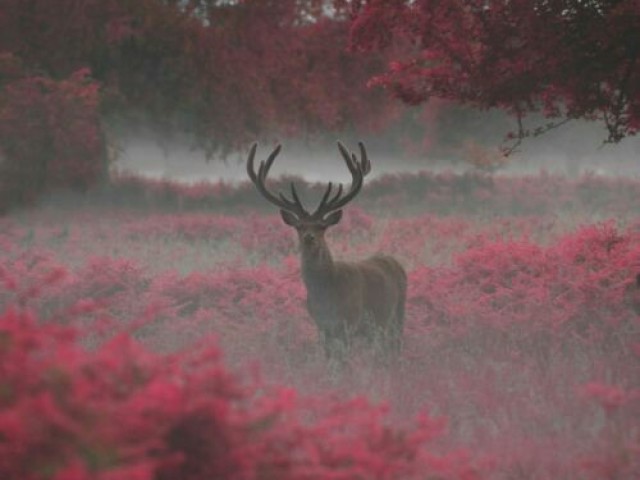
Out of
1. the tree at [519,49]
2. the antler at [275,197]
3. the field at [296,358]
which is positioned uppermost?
the tree at [519,49]

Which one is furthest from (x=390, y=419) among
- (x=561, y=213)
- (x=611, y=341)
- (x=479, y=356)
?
(x=561, y=213)

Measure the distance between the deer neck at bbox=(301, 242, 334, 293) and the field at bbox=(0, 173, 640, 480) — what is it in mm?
603

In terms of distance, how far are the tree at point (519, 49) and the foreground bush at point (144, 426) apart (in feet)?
17.0

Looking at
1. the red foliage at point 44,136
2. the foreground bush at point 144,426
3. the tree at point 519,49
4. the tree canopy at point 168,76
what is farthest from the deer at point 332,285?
the red foliage at point 44,136

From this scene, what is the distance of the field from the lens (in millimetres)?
2818

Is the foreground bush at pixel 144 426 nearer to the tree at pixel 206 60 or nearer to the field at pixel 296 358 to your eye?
the field at pixel 296 358

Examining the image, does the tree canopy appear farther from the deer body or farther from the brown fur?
the brown fur

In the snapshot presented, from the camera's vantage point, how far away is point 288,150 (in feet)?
184

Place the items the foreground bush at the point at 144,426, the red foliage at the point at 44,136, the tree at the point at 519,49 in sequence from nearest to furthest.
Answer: the foreground bush at the point at 144,426
the tree at the point at 519,49
the red foliage at the point at 44,136

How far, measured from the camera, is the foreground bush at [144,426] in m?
2.60

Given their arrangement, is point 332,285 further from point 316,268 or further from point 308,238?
point 308,238

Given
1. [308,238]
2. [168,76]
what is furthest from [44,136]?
[308,238]

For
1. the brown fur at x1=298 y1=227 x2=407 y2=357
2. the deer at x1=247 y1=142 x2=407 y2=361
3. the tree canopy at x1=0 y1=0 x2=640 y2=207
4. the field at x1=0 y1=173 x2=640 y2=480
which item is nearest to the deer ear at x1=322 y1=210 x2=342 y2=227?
the deer at x1=247 y1=142 x2=407 y2=361

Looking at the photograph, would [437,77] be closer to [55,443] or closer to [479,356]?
[479,356]
